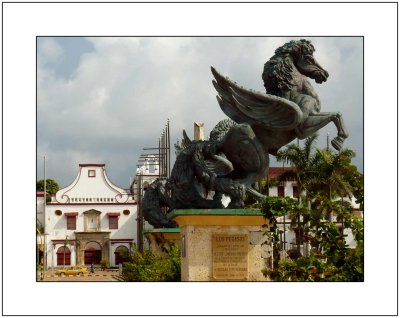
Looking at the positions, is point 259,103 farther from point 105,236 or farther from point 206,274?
point 105,236

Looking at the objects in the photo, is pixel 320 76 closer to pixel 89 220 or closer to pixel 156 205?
pixel 156 205

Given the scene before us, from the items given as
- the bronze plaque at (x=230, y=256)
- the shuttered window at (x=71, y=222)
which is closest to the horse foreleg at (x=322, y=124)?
the bronze plaque at (x=230, y=256)

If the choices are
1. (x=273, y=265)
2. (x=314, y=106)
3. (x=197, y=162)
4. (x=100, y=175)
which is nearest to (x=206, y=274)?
(x=273, y=265)

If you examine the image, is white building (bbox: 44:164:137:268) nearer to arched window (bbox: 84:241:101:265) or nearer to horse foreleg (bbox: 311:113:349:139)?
arched window (bbox: 84:241:101:265)

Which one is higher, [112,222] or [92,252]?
[112,222]

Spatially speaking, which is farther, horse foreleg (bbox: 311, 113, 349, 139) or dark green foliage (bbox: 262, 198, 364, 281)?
horse foreleg (bbox: 311, 113, 349, 139)

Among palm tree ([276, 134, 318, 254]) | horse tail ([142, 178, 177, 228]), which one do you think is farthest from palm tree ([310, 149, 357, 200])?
horse tail ([142, 178, 177, 228])

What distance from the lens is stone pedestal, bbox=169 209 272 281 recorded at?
42.8ft

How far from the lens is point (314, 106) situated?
13539 mm

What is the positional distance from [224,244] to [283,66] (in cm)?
301

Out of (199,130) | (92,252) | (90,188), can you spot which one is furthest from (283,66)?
(92,252)

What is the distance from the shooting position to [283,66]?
1361cm

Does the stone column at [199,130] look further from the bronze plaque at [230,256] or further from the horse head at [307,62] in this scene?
the bronze plaque at [230,256]

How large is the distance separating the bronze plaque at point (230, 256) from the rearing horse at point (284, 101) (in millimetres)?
1675
